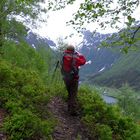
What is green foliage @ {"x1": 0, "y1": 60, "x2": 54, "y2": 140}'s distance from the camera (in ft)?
37.2

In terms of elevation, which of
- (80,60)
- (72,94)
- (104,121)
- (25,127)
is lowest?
(25,127)

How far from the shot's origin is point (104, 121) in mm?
14984

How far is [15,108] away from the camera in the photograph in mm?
12688

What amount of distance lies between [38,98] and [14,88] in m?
1.00

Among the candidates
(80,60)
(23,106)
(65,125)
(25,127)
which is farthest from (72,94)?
(25,127)

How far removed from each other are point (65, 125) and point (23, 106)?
181 cm

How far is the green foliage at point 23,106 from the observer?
1133 centimetres

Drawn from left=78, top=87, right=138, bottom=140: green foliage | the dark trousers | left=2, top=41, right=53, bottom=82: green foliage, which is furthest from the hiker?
left=2, top=41, right=53, bottom=82: green foliage

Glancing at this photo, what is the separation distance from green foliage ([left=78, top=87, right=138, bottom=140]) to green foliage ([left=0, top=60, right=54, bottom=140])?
62.3 inches

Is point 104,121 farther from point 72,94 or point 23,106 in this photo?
point 23,106

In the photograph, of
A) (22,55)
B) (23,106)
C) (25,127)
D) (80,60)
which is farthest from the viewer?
(22,55)

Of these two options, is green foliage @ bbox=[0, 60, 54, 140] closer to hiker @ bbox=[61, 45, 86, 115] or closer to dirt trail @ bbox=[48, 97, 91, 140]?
dirt trail @ bbox=[48, 97, 91, 140]

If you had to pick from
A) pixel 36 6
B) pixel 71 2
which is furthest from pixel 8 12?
pixel 71 2

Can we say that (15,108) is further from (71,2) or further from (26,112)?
(71,2)
